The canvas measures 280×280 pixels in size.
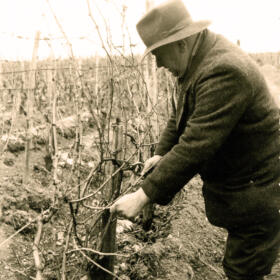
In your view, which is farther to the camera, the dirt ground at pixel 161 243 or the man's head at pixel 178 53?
the dirt ground at pixel 161 243

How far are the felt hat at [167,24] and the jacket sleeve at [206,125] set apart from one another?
0.25 metres

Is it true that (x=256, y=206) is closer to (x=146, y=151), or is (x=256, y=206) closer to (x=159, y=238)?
(x=159, y=238)

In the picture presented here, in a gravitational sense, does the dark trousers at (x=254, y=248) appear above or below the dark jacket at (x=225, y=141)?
below

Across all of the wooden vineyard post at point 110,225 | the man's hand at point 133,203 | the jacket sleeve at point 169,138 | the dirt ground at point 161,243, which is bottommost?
the dirt ground at point 161,243

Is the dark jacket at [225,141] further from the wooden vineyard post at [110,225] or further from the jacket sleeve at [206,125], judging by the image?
the wooden vineyard post at [110,225]

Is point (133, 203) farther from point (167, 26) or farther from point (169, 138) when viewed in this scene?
point (167, 26)

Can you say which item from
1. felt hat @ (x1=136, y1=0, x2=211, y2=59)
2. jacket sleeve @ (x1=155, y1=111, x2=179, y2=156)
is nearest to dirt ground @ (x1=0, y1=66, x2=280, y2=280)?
jacket sleeve @ (x1=155, y1=111, x2=179, y2=156)

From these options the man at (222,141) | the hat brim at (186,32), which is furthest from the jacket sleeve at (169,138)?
the hat brim at (186,32)

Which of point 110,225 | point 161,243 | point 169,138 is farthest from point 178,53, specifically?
point 161,243

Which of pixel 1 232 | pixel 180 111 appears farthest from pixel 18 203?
pixel 180 111

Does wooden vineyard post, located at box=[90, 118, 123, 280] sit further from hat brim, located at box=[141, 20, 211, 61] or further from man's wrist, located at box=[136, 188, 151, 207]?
hat brim, located at box=[141, 20, 211, 61]

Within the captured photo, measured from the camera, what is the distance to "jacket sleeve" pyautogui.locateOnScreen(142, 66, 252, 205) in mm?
1595

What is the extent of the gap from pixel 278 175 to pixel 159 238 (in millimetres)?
2281

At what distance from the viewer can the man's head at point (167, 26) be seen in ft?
5.80
